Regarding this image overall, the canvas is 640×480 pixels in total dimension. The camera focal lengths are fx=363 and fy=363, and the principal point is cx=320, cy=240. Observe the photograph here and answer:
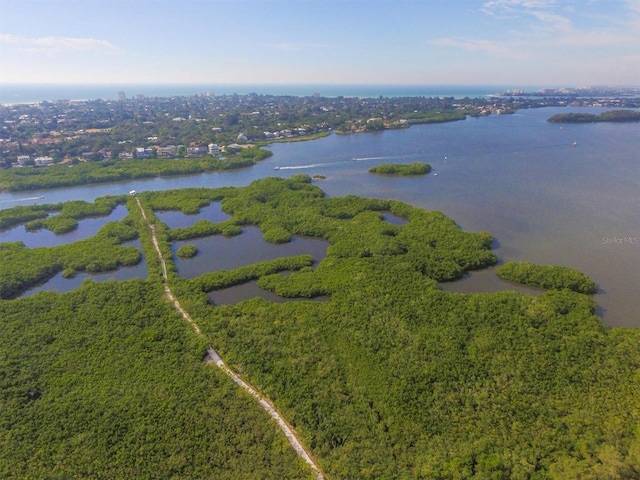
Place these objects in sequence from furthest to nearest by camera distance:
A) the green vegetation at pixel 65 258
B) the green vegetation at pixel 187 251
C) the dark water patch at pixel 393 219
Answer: the dark water patch at pixel 393 219
the green vegetation at pixel 187 251
the green vegetation at pixel 65 258

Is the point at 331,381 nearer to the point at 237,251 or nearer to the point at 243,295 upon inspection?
the point at 243,295

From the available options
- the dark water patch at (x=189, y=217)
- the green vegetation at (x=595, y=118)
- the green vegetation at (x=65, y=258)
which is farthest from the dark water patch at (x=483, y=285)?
the green vegetation at (x=595, y=118)

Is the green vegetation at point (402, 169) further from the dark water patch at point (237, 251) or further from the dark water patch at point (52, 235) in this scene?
the dark water patch at point (52, 235)

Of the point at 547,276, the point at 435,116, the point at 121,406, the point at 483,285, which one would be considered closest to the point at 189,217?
the point at 121,406

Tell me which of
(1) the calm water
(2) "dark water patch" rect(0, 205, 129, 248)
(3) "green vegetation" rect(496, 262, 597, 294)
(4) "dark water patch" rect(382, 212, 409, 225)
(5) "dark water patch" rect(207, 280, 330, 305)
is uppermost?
(1) the calm water

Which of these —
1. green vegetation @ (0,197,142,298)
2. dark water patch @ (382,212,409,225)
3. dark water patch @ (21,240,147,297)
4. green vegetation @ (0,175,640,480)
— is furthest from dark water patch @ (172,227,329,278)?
dark water patch @ (382,212,409,225)

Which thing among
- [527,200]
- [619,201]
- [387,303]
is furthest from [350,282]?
[619,201]

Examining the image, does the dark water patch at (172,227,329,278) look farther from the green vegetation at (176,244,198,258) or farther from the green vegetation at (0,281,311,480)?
the green vegetation at (0,281,311,480)
